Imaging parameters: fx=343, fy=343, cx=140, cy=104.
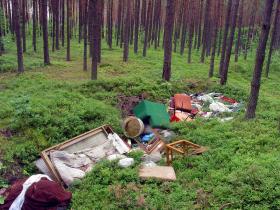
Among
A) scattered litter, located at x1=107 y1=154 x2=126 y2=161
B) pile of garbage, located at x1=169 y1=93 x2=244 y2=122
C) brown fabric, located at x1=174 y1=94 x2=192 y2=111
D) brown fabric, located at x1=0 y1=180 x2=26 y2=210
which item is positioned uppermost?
brown fabric, located at x1=174 y1=94 x2=192 y2=111

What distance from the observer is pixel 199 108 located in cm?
1195

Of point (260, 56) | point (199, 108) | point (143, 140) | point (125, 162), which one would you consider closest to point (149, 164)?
point (125, 162)

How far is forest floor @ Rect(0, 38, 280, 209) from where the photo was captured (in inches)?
244

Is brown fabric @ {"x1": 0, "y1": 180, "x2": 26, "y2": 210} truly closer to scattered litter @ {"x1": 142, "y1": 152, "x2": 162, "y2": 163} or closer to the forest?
the forest

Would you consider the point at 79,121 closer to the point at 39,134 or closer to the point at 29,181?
the point at 39,134

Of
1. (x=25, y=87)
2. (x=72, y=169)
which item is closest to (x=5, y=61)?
(x=25, y=87)

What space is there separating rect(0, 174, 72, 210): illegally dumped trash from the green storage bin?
3869 millimetres

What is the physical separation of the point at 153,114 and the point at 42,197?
177 inches

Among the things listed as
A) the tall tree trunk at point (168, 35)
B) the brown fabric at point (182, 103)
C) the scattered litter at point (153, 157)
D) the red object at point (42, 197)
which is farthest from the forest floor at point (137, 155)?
the brown fabric at point (182, 103)

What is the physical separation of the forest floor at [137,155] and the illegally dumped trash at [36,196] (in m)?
0.28

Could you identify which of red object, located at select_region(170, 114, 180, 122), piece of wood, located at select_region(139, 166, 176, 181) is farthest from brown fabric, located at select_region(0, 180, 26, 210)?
red object, located at select_region(170, 114, 180, 122)

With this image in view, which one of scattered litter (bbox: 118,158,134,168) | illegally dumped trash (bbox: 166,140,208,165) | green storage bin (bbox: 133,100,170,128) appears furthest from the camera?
green storage bin (bbox: 133,100,170,128)

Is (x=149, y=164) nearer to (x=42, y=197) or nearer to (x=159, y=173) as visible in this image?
(x=159, y=173)

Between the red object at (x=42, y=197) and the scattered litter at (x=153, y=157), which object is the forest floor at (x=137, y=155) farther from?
the scattered litter at (x=153, y=157)
